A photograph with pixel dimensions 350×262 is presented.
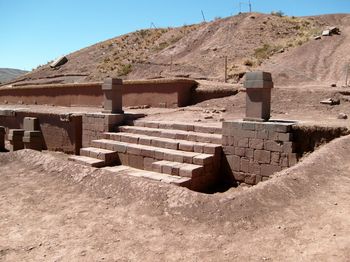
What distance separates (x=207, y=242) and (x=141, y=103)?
11.4 m

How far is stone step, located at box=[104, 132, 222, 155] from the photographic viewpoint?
8555 mm

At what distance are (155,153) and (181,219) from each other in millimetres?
3469

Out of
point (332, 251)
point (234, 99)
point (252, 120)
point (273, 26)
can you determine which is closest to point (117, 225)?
point (332, 251)

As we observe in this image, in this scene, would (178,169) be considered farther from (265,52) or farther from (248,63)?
(265,52)

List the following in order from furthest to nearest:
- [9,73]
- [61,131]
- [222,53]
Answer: [9,73] < [222,53] < [61,131]

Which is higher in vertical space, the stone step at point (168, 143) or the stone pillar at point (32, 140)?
the stone step at point (168, 143)

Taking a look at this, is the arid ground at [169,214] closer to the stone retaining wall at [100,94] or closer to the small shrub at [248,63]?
the stone retaining wall at [100,94]

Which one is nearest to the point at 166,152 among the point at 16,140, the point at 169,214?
the point at 169,214

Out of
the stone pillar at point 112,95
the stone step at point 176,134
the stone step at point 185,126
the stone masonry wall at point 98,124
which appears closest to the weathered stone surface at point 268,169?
the stone step at point 176,134

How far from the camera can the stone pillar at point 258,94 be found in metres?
8.00

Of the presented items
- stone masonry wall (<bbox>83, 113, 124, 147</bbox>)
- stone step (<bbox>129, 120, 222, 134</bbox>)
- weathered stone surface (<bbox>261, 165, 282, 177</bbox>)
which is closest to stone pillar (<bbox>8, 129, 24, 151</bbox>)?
stone masonry wall (<bbox>83, 113, 124, 147</bbox>)

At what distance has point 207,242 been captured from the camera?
4.72 metres

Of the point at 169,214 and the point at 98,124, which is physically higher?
the point at 98,124

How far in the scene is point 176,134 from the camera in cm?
947
